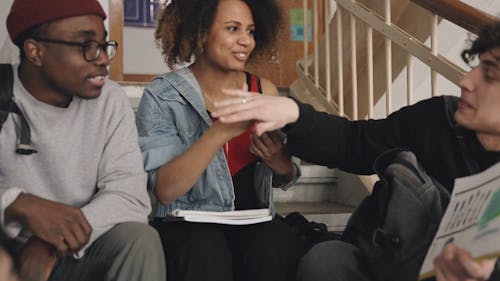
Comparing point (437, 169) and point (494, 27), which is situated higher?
point (494, 27)

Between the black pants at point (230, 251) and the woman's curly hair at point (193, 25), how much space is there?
548 mm

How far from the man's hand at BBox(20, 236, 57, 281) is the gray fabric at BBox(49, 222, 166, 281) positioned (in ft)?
0.26

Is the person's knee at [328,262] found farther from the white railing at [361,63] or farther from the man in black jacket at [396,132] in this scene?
the white railing at [361,63]

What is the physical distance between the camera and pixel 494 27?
1493mm

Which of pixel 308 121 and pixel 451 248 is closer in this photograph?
pixel 451 248

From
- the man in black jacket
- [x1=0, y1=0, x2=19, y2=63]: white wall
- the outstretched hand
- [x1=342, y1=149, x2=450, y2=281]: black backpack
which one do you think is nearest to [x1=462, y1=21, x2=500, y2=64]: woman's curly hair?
the man in black jacket

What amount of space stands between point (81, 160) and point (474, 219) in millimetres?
959

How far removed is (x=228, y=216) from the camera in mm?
1672

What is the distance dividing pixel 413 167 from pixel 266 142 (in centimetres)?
41

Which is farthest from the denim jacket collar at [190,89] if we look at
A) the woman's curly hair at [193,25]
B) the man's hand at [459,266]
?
the man's hand at [459,266]

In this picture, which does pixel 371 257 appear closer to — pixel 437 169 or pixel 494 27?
pixel 437 169

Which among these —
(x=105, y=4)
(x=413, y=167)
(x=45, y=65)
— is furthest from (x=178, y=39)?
(x=105, y=4)

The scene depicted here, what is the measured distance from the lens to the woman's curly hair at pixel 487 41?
1455mm

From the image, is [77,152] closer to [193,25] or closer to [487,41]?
[193,25]
